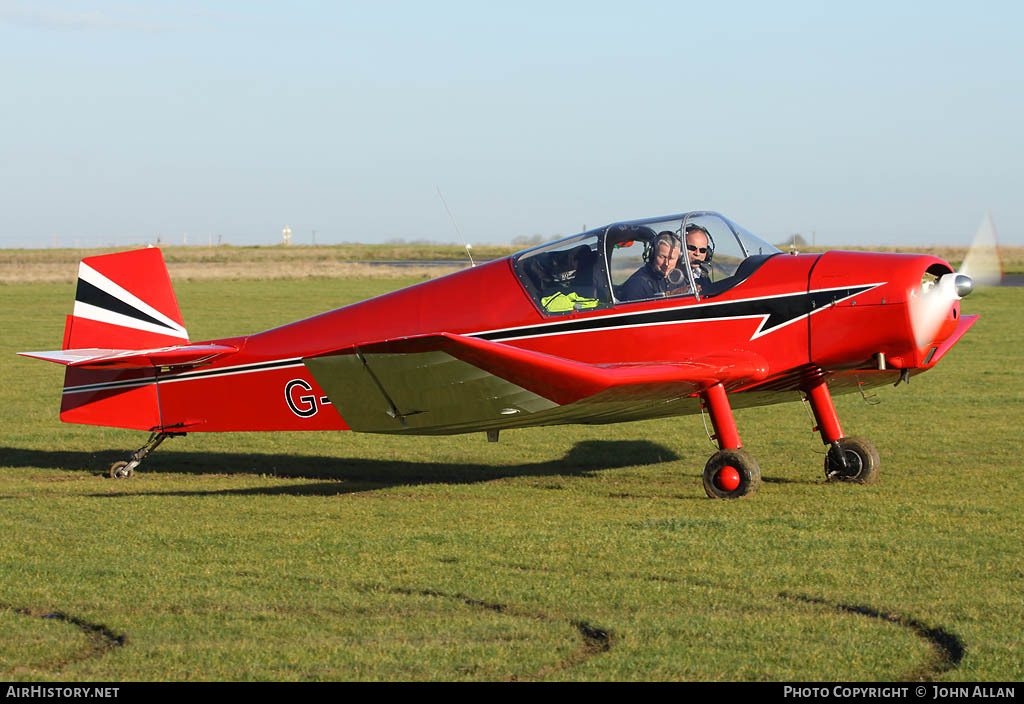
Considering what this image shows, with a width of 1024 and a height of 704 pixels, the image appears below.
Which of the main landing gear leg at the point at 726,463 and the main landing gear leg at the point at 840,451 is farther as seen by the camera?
the main landing gear leg at the point at 840,451

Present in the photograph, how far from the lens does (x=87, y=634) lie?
5.04 metres

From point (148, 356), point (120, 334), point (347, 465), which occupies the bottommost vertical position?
point (347, 465)

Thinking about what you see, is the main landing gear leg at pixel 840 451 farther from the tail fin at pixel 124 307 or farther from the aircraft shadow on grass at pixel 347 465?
the tail fin at pixel 124 307

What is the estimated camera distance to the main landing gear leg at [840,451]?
8812 millimetres

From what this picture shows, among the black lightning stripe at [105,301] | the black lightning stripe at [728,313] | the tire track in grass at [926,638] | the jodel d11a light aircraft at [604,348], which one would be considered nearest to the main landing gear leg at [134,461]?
the jodel d11a light aircraft at [604,348]

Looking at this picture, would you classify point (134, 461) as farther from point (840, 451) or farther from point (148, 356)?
point (840, 451)

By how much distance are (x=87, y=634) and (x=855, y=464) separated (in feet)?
20.8

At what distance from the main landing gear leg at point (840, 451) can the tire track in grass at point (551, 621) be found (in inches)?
180

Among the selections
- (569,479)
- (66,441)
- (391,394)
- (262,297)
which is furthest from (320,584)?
(262,297)

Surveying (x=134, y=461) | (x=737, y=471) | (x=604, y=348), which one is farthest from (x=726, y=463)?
(x=134, y=461)

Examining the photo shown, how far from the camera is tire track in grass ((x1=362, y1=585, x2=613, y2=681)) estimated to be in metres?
4.47

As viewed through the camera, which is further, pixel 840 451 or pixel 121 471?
pixel 121 471

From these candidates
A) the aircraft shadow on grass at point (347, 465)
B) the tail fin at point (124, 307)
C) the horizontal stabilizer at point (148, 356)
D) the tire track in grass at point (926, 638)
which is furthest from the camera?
the tail fin at point (124, 307)

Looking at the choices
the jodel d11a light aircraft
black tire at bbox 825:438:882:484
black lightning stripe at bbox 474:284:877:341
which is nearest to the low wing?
the jodel d11a light aircraft
